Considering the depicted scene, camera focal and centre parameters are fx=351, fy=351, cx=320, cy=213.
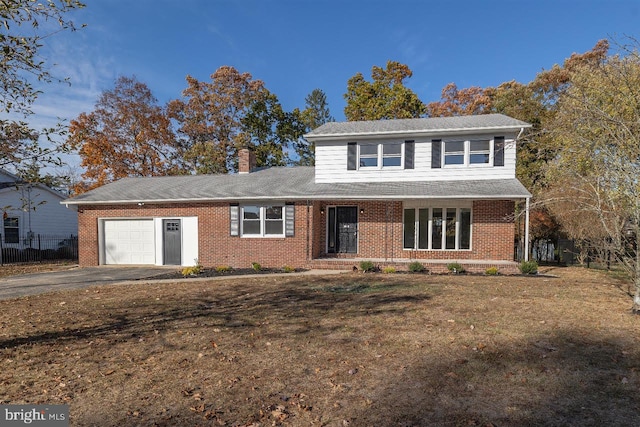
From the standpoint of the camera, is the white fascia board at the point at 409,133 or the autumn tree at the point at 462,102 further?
the autumn tree at the point at 462,102

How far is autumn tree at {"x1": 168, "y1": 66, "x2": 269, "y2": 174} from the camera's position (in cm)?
2752

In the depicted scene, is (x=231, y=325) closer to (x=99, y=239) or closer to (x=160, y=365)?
(x=160, y=365)

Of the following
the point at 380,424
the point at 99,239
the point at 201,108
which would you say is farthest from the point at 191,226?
the point at 201,108

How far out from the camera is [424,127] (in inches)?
585

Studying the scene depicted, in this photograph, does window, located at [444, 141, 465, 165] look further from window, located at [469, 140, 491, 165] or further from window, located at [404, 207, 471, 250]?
window, located at [404, 207, 471, 250]

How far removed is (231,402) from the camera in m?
3.68

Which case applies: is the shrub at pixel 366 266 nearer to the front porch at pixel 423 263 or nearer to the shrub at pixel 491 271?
the front porch at pixel 423 263

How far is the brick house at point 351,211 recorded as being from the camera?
1380 centimetres

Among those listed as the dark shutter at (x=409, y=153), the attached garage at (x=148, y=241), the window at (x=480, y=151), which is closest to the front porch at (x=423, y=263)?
the dark shutter at (x=409, y=153)

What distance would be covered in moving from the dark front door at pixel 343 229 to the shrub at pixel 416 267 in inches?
108

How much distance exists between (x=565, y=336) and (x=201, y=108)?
1098 inches

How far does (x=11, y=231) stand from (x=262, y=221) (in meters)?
17.0

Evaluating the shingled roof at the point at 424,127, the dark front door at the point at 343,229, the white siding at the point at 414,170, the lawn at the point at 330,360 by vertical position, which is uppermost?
the shingled roof at the point at 424,127

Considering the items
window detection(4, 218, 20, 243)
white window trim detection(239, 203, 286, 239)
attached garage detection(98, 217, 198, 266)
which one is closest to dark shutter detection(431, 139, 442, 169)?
white window trim detection(239, 203, 286, 239)
